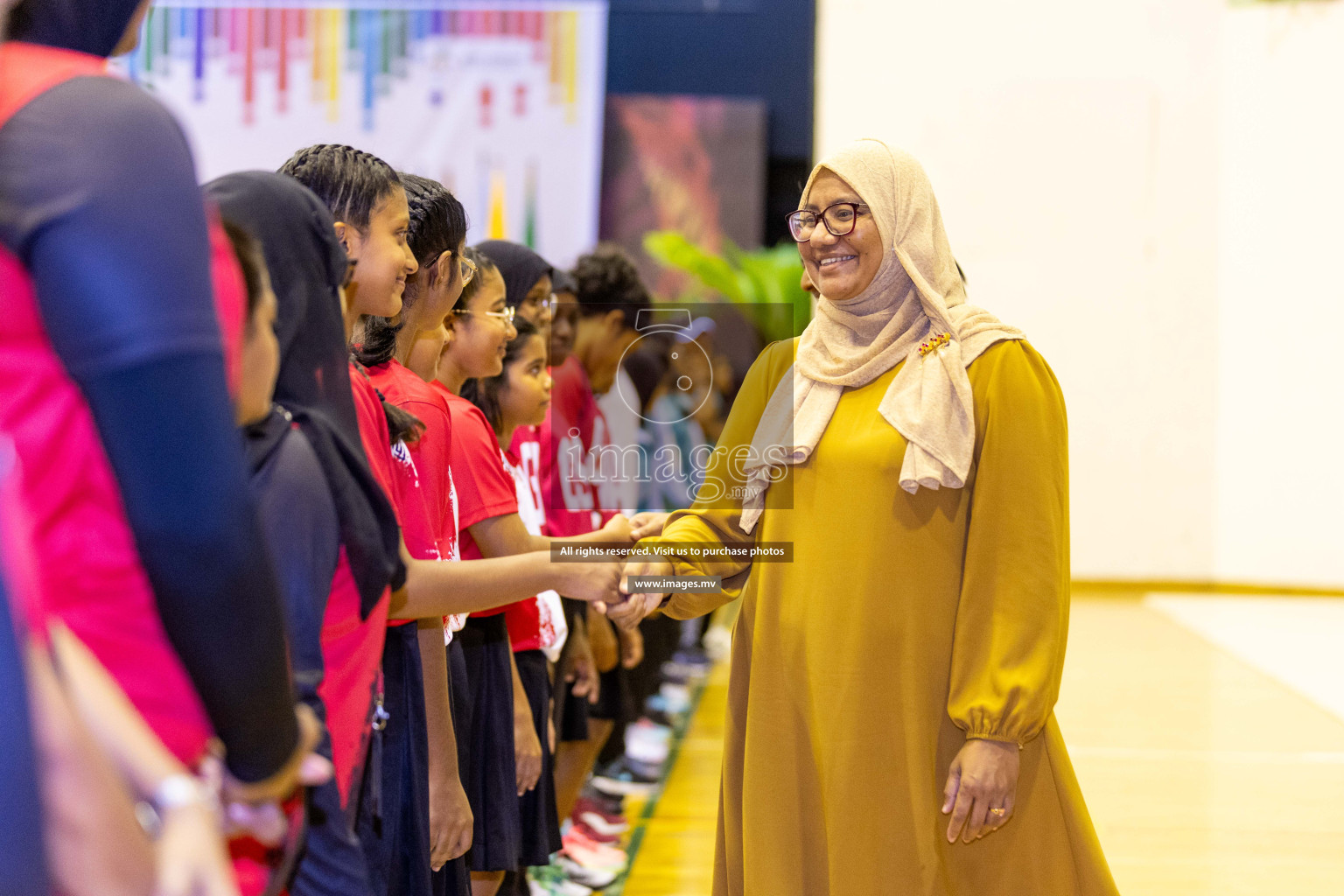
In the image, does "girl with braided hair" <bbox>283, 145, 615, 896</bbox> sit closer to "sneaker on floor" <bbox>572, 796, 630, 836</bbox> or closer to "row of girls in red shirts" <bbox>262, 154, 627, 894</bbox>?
"row of girls in red shirts" <bbox>262, 154, 627, 894</bbox>

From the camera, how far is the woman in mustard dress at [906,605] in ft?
5.28

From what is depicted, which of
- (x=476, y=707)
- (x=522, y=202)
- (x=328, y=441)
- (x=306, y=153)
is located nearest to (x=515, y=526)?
(x=476, y=707)

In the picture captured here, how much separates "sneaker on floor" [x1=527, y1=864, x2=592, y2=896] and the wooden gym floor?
133 millimetres

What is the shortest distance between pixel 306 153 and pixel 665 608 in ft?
2.95

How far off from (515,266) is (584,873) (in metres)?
1.60

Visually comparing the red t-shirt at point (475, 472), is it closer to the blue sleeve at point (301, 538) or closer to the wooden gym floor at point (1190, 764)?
the blue sleeve at point (301, 538)

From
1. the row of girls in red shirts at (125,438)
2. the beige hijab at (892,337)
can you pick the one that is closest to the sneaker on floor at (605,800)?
the beige hijab at (892,337)

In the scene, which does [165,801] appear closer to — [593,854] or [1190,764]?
[593,854]

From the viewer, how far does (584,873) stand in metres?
3.06

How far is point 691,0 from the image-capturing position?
8.17m

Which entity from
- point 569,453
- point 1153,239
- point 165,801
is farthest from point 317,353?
point 1153,239

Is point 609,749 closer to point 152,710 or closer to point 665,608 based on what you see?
point 665,608

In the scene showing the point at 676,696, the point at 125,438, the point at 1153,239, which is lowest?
the point at 676,696

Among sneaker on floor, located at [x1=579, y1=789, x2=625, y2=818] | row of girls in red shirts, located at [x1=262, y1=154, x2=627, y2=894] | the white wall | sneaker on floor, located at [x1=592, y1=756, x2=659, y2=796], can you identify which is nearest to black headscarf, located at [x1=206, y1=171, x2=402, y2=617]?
row of girls in red shirts, located at [x1=262, y1=154, x2=627, y2=894]
